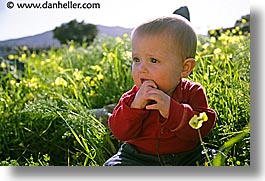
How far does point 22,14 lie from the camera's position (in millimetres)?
1647

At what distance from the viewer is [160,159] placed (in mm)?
1499

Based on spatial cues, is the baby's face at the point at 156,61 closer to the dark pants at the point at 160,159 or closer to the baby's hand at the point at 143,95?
the baby's hand at the point at 143,95

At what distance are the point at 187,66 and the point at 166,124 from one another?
0.13 m

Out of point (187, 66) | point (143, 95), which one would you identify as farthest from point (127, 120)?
point (187, 66)

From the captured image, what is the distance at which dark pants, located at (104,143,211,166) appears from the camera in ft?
4.92

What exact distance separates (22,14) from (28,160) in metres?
0.33

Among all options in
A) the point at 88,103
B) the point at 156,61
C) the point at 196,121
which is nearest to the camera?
the point at 196,121

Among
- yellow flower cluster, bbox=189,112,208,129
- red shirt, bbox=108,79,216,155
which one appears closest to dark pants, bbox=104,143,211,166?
red shirt, bbox=108,79,216,155

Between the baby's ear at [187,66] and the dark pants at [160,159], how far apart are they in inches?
5.9

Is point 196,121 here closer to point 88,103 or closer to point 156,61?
point 156,61

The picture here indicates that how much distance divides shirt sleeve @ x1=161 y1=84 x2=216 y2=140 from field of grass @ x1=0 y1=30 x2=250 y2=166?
0.21 feet

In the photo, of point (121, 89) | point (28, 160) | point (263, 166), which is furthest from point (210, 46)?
point (28, 160)

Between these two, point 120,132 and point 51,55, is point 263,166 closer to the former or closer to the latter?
point 120,132

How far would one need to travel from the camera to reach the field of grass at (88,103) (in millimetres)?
1591
